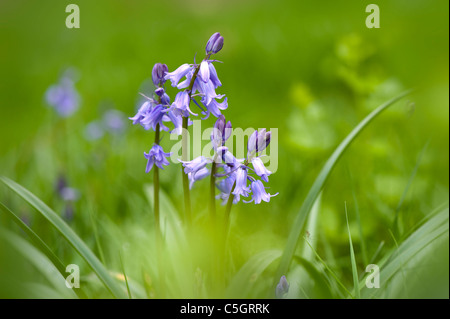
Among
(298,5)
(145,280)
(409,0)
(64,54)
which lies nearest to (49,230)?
(145,280)

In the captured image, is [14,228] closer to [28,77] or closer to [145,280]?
[145,280]

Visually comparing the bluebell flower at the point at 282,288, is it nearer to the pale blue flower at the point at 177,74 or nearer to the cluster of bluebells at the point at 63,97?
the pale blue flower at the point at 177,74

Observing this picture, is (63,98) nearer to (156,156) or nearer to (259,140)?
(156,156)

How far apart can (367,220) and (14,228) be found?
180 cm

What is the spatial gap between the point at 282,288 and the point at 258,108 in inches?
109

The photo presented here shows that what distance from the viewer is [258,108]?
4.18 meters

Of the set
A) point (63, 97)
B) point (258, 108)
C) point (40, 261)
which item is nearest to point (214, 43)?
point (40, 261)

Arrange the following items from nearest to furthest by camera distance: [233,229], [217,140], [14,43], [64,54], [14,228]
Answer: [217,140], [233,229], [14,228], [14,43], [64,54]

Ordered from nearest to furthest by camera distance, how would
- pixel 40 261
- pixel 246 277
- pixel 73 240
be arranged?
pixel 73 240
pixel 246 277
pixel 40 261

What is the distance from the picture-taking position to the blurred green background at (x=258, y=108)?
253 cm

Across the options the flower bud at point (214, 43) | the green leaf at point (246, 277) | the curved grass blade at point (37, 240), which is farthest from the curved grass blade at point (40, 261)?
the flower bud at point (214, 43)

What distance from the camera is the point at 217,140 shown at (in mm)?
1343

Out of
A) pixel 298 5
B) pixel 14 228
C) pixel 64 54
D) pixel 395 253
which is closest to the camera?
pixel 395 253

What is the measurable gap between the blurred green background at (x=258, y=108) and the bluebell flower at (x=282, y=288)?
0.36 meters
